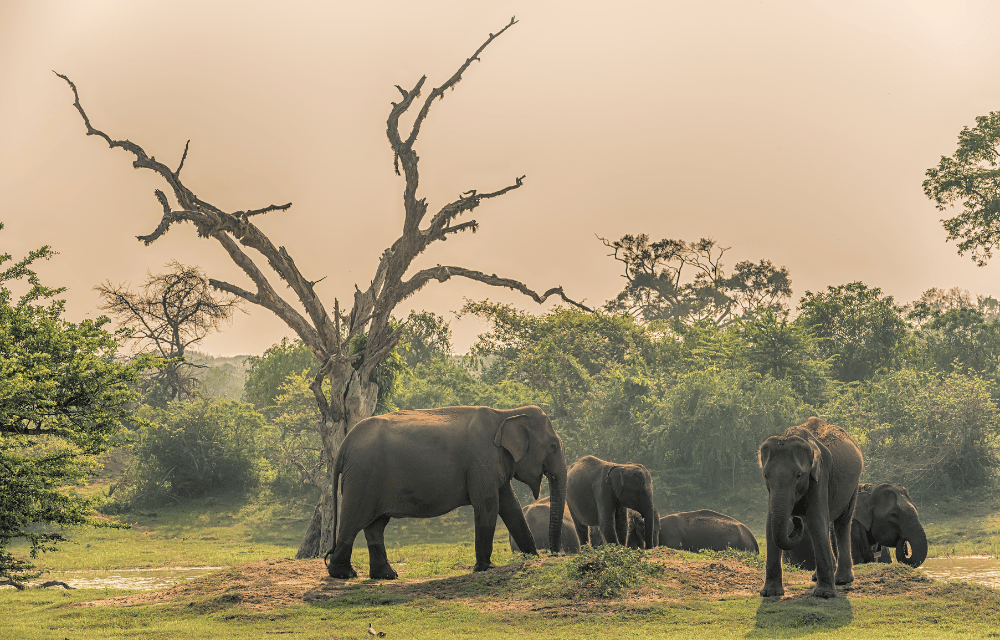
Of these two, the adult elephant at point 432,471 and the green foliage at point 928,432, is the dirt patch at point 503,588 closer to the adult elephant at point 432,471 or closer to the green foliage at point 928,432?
the adult elephant at point 432,471

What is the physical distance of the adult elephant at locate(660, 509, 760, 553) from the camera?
19.7 meters

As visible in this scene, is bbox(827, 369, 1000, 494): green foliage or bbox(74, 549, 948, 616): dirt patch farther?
bbox(827, 369, 1000, 494): green foliage

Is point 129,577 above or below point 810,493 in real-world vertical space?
below

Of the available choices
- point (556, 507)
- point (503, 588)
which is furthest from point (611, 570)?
point (556, 507)

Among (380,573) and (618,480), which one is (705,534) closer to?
(618,480)

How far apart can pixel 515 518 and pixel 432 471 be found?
176 cm

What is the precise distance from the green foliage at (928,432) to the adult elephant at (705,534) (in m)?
14.7

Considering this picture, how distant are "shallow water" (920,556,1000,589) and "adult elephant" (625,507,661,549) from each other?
17.0 ft

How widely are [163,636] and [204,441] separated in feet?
90.0

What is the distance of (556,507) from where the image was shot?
53.6 ft

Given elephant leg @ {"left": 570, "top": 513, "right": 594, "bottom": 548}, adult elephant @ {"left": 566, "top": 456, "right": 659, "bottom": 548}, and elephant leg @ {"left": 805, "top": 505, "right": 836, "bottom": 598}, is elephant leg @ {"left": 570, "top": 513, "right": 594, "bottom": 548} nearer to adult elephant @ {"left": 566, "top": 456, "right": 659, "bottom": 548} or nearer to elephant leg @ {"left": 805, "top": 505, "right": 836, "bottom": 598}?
adult elephant @ {"left": 566, "top": 456, "right": 659, "bottom": 548}

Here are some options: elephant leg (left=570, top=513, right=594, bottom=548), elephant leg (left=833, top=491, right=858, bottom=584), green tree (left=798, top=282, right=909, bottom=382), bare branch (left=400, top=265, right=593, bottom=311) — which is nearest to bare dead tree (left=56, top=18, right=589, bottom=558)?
bare branch (left=400, top=265, right=593, bottom=311)

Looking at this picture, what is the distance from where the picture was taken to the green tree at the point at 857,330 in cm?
4522

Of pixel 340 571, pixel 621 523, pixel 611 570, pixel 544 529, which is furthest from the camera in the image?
pixel 544 529
